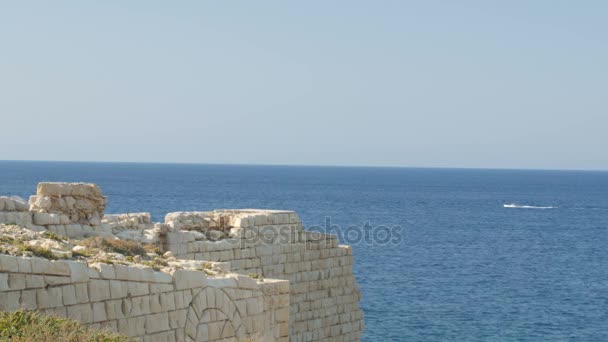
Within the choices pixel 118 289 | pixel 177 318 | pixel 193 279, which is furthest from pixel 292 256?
pixel 118 289

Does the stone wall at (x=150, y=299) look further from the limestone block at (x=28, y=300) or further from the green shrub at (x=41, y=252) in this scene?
the green shrub at (x=41, y=252)

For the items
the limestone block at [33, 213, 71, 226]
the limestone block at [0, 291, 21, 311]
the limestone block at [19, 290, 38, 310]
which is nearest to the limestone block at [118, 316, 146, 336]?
the limestone block at [19, 290, 38, 310]

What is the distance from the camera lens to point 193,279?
1281cm

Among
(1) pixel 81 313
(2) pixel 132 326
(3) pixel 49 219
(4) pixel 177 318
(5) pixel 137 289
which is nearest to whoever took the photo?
(1) pixel 81 313

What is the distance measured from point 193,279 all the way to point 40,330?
3764 mm

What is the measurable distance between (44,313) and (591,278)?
38.3 metres

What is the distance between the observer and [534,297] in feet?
125

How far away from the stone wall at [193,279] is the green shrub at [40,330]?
690mm

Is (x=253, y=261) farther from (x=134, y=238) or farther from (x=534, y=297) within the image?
(x=534, y=297)

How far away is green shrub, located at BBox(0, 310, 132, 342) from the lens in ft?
29.5

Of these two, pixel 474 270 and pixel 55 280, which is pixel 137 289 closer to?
pixel 55 280

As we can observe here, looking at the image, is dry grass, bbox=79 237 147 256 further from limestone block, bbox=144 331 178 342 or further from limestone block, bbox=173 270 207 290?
limestone block, bbox=144 331 178 342

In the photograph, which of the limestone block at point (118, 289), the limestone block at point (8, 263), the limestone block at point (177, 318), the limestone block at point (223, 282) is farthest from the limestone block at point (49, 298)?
the limestone block at point (223, 282)

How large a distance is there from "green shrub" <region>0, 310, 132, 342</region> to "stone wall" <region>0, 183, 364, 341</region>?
69cm
